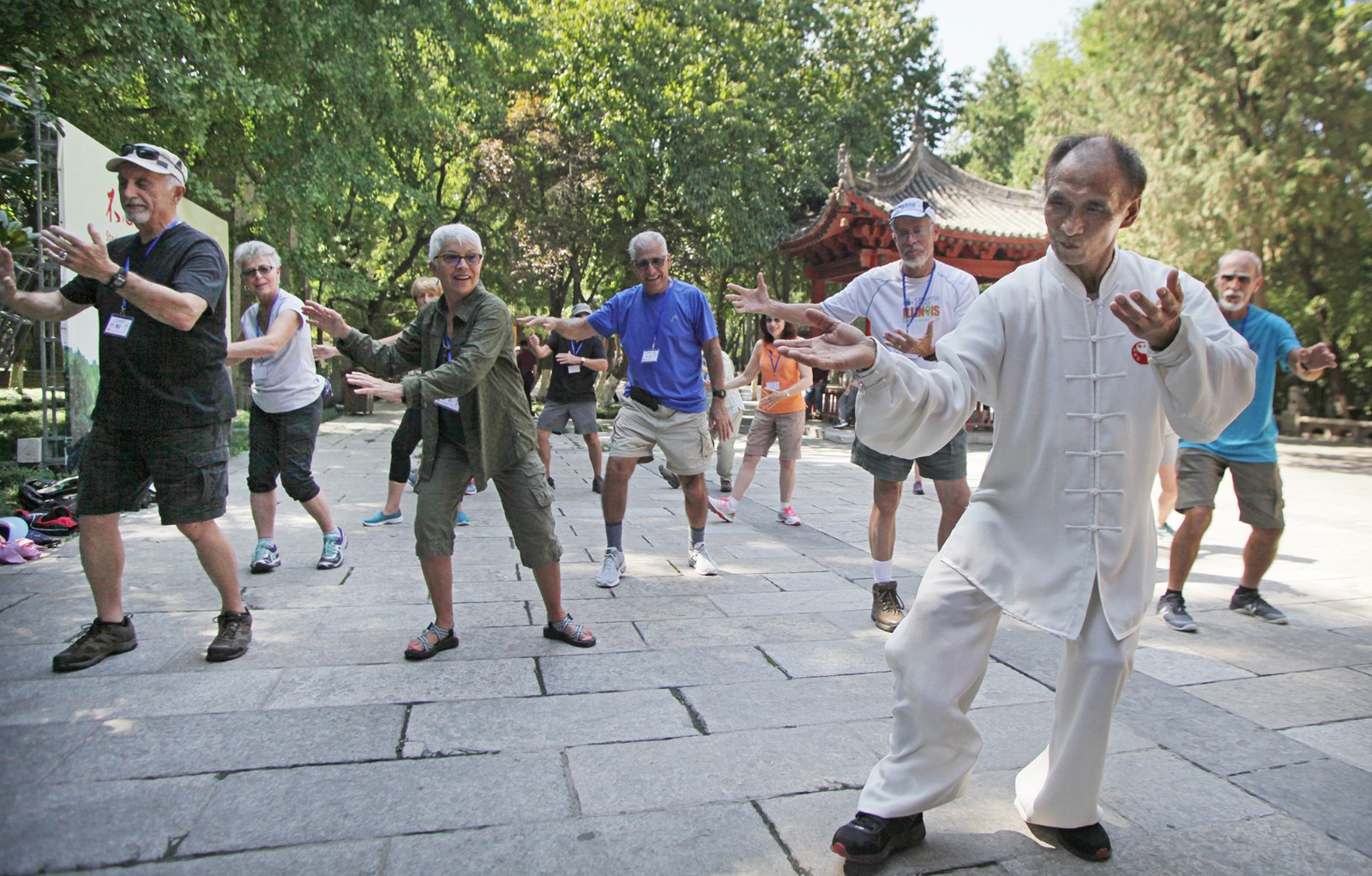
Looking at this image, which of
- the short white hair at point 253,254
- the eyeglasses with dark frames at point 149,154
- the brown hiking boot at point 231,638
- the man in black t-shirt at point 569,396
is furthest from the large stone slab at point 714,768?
the man in black t-shirt at point 569,396

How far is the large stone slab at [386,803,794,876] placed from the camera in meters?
2.26

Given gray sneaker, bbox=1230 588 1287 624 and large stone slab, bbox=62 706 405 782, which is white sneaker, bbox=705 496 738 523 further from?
large stone slab, bbox=62 706 405 782

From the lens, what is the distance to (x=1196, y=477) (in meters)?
4.68

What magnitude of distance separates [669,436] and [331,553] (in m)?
2.15

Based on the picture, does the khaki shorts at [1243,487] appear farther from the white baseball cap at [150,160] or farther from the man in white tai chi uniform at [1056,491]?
the white baseball cap at [150,160]

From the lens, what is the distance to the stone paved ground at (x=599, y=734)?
7.75ft

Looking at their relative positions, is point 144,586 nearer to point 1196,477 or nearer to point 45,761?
point 45,761

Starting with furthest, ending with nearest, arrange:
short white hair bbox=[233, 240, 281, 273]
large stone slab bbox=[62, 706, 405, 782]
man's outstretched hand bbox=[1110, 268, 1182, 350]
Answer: short white hair bbox=[233, 240, 281, 273] < large stone slab bbox=[62, 706, 405, 782] < man's outstretched hand bbox=[1110, 268, 1182, 350]

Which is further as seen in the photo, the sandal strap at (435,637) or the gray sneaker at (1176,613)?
the gray sneaker at (1176,613)

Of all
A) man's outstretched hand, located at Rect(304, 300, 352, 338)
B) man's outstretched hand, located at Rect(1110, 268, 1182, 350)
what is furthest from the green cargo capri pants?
man's outstretched hand, located at Rect(1110, 268, 1182, 350)

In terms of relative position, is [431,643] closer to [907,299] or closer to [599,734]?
[599,734]

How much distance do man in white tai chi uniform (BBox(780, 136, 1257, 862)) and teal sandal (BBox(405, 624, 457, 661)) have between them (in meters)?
2.10

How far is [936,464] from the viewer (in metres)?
4.29

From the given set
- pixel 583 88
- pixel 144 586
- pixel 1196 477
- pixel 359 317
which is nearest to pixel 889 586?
pixel 1196 477
